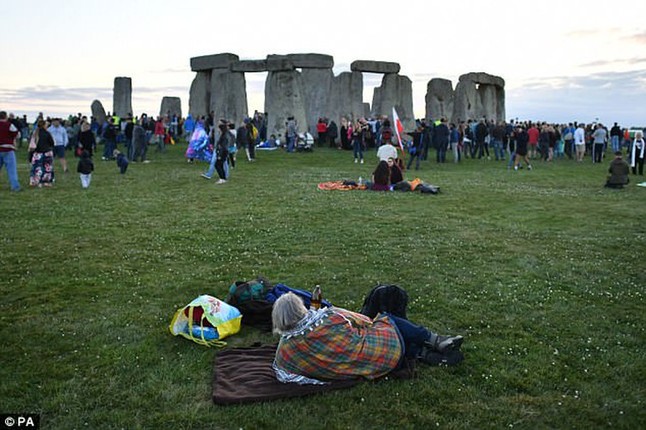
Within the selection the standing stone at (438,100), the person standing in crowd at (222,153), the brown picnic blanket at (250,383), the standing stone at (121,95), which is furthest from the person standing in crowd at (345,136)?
the brown picnic blanket at (250,383)

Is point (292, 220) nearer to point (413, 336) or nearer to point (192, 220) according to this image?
point (192, 220)

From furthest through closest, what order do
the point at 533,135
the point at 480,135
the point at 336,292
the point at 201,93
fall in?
the point at 201,93 → the point at 480,135 → the point at 533,135 → the point at 336,292

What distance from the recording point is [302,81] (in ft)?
149

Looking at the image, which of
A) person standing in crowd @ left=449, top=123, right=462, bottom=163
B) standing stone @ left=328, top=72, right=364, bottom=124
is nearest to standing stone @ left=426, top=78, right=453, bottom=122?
standing stone @ left=328, top=72, right=364, bottom=124

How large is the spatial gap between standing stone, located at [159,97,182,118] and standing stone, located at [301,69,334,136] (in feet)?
41.3

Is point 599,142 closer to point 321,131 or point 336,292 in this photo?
point 321,131

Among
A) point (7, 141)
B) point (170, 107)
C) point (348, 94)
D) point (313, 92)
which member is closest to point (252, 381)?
point (7, 141)

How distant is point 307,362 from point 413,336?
54.6 inches

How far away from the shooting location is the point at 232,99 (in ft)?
139

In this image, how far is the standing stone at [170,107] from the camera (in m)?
52.1

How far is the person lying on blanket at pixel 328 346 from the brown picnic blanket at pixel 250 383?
104 mm

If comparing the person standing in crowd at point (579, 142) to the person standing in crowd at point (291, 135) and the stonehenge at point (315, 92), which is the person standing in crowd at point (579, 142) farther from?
the person standing in crowd at point (291, 135)

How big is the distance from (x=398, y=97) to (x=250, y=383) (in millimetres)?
41103

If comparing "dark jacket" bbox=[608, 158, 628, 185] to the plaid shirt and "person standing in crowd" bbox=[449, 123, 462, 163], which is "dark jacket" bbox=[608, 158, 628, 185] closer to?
"person standing in crowd" bbox=[449, 123, 462, 163]
